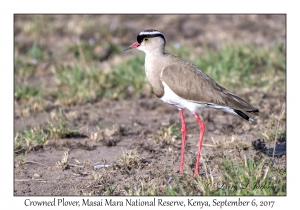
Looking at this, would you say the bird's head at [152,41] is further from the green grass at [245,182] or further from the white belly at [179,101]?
the green grass at [245,182]

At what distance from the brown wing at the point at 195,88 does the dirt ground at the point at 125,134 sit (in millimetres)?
710

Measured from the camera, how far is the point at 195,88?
20.1 feet

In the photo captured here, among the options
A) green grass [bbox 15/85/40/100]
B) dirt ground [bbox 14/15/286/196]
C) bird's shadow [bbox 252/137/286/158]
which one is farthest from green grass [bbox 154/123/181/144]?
green grass [bbox 15/85/40/100]

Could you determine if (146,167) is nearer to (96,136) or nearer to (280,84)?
(96,136)

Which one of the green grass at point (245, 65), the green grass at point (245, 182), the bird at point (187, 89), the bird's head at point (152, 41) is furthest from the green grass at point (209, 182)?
the green grass at point (245, 65)

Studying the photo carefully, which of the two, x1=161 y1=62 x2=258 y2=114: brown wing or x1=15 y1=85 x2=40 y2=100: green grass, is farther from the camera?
x1=15 y1=85 x2=40 y2=100: green grass

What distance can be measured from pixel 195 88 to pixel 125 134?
65.0 inches

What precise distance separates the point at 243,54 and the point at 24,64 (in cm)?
373

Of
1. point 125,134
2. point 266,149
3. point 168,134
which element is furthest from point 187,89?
point 125,134

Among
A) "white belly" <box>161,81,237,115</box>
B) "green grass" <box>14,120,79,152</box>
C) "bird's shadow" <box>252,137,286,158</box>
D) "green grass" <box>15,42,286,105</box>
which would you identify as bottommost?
"bird's shadow" <box>252,137,286,158</box>

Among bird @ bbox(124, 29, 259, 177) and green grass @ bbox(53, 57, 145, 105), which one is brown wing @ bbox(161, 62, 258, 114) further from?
green grass @ bbox(53, 57, 145, 105)

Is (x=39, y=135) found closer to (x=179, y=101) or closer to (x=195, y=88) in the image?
(x=179, y=101)

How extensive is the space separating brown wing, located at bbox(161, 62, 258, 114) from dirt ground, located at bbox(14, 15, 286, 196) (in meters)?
0.71

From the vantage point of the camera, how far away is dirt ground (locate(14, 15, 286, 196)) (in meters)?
5.94
